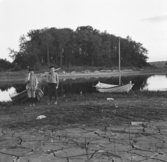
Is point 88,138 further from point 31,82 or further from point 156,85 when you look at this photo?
point 156,85

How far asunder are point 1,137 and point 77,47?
71.5 m

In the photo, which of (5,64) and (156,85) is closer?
(156,85)

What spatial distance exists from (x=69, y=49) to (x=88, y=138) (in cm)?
6975

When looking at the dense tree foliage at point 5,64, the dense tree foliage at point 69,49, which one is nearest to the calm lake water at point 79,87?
the dense tree foliage at point 69,49

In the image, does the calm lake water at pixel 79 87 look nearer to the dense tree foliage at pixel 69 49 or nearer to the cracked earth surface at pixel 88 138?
the cracked earth surface at pixel 88 138

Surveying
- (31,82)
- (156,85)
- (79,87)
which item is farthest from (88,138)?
(156,85)

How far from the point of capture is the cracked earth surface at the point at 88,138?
4484 mm

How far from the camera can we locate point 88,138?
5.60 metres

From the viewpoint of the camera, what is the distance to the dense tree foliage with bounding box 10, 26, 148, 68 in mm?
66188

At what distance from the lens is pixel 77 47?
250 ft

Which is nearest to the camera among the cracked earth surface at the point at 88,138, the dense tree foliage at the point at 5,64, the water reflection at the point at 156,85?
the cracked earth surface at the point at 88,138

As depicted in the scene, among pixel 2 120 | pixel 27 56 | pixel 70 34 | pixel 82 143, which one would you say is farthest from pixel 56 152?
pixel 70 34

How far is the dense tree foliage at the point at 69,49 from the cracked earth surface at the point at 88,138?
193 ft

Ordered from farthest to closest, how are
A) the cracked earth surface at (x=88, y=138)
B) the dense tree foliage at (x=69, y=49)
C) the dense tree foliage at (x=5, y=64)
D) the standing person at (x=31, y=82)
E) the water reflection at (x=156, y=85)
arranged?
the dense tree foliage at (x=5, y=64)
the dense tree foliage at (x=69, y=49)
the water reflection at (x=156, y=85)
the standing person at (x=31, y=82)
the cracked earth surface at (x=88, y=138)
